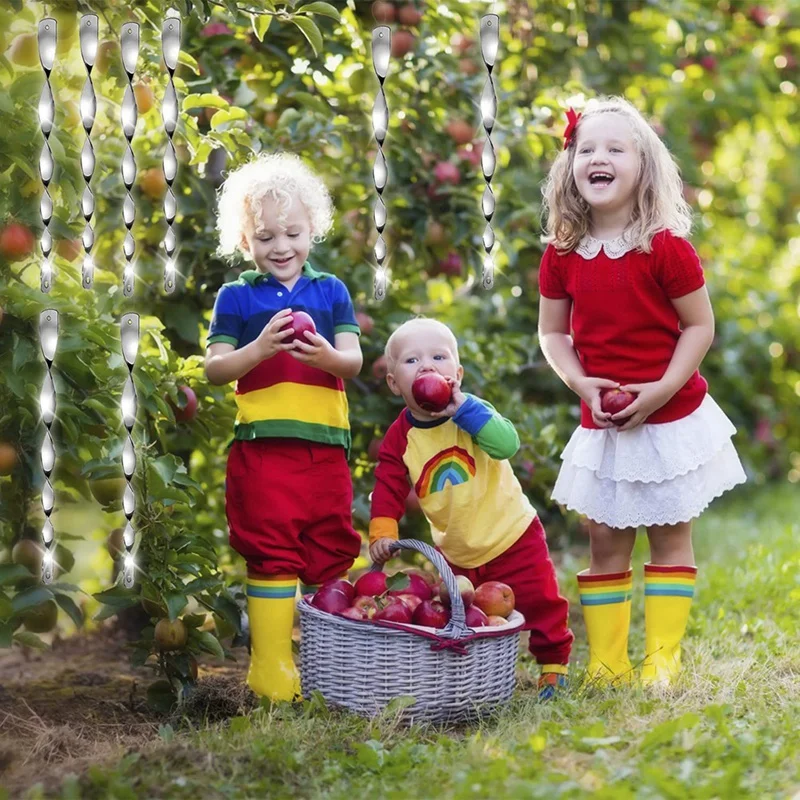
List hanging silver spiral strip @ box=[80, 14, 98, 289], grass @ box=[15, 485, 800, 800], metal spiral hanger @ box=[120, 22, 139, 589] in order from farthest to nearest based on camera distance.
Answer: metal spiral hanger @ box=[120, 22, 139, 589] → hanging silver spiral strip @ box=[80, 14, 98, 289] → grass @ box=[15, 485, 800, 800]

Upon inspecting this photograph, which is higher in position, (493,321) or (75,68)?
(75,68)

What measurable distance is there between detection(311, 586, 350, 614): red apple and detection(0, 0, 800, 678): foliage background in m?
0.26

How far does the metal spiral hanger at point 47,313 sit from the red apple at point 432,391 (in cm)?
81

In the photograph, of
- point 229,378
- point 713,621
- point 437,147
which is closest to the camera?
point 229,378

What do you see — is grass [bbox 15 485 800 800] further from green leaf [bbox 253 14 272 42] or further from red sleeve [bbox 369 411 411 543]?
green leaf [bbox 253 14 272 42]

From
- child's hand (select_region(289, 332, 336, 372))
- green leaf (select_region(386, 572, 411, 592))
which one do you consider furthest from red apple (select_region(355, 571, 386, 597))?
child's hand (select_region(289, 332, 336, 372))

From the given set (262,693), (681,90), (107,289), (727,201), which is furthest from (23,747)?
(727,201)

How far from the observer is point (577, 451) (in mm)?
3076

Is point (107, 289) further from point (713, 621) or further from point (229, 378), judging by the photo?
point (713, 621)

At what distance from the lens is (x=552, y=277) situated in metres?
3.10

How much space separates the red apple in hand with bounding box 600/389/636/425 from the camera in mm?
2928

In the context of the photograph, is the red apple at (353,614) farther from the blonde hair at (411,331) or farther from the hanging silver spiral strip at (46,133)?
the hanging silver spiral strip at (46,133)

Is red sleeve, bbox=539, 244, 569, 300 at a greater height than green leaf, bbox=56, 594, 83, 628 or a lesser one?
greater

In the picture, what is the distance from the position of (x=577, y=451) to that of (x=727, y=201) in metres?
4.31
